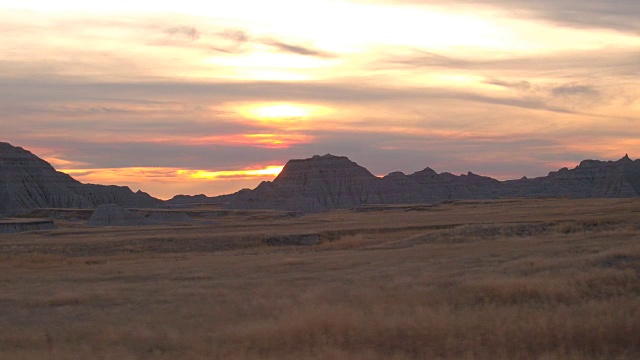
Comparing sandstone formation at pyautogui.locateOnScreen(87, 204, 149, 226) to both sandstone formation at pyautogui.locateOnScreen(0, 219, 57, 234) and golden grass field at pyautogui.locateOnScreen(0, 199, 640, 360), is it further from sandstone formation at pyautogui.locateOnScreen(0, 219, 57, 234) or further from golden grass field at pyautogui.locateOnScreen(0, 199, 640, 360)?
golden grass field at pyautogui.locateOnScreen(0, 199, 640, 360)

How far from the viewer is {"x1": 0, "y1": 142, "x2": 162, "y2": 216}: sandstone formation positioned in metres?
155

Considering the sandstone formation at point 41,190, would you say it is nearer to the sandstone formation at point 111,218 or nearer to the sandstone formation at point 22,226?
the sandstone formation at point 111,218

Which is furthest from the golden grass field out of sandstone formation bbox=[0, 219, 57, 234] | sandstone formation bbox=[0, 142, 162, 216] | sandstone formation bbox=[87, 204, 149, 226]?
sandstone formation bbox=[0, 142, 162, 216]

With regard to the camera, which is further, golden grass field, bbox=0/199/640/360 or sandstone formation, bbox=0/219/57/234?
sandstone formation, bbox=0/219/57/234

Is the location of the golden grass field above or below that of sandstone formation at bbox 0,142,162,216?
below

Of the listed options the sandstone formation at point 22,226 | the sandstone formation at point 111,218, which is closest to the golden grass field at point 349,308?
the sandstone formation at point 22,226

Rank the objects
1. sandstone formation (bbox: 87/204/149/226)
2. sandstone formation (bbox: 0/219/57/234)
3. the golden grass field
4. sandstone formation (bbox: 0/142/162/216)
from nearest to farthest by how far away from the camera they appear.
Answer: the golden grass field, sandstone formation (bbox: 0/219/57/234), sandstone formation (bbox: 87/204/149/226), sandstone formation (bbox: 0/142/162/216)

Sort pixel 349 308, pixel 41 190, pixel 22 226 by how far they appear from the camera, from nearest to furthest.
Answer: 1. pixel 349 308
2. pixel 22 226
3. pixel 41 190

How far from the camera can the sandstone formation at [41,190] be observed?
15475 cm

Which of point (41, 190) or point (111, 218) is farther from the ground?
point (41, 190)

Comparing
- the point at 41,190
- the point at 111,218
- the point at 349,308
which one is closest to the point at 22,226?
the point at 111,218

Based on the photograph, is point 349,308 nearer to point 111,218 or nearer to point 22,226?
point 22,226

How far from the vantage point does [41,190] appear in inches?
6481

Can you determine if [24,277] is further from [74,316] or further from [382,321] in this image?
[382,321]
